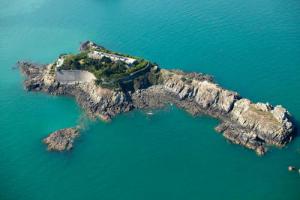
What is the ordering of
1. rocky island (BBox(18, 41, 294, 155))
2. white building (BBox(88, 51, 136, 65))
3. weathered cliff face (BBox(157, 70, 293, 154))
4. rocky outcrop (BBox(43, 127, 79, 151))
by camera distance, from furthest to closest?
white building (BBox(88, 51, 136, 65)), rocky island (BBox(18, 41, 294, 155)), rocky outcrop (BBox(43, 127, 79, 151)), weathered cliff face (BBox(157, 70, 293, 154))

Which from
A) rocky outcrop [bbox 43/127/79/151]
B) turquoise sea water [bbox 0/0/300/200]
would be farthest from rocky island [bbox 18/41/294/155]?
turquoise sea water [bbox 0/0/300/200]

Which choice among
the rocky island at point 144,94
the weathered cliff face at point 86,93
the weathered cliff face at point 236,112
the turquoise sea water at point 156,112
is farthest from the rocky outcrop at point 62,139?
the weathered cliff face at point 236,112

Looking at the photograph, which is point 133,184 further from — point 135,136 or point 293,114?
point 293,114

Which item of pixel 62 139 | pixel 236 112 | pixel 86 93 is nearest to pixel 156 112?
pixel 236 112

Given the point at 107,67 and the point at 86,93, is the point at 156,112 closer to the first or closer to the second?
the point at 107,67

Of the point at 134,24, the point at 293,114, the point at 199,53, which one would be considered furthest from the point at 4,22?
the point at 293,114

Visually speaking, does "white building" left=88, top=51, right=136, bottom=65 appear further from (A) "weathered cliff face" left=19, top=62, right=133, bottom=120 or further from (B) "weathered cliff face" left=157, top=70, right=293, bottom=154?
(B) "weathered cliff face" left=157, top=70, right=293, bottom=154

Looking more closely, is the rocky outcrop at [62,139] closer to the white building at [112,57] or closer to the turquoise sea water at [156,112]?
the turquoise sea water at [156,112]
